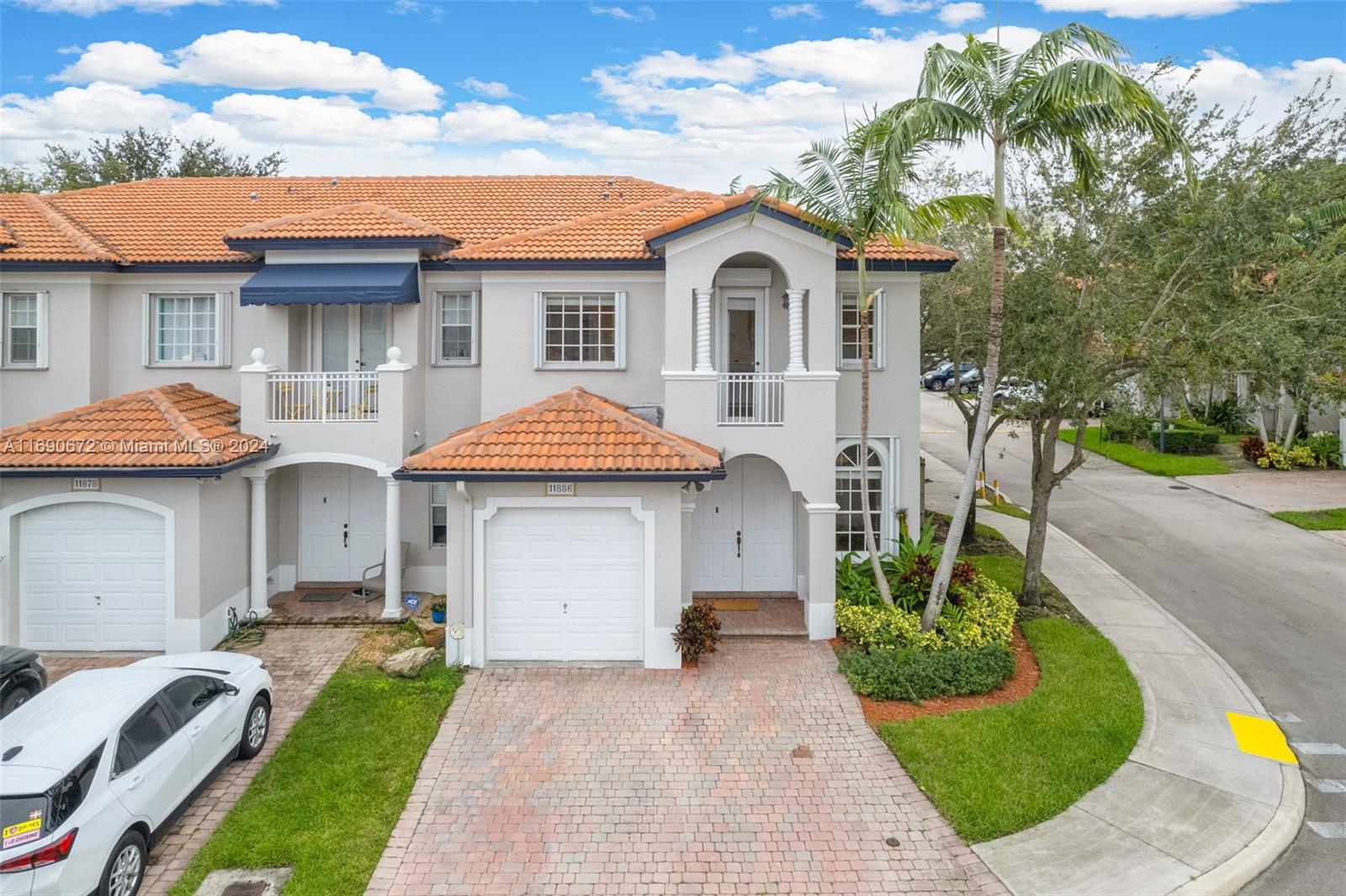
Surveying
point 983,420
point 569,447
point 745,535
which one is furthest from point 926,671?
point 569,447

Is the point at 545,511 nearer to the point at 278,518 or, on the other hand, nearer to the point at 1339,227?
the point at 278,518

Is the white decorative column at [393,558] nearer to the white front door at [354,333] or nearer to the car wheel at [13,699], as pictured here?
the white front door at [354,333]

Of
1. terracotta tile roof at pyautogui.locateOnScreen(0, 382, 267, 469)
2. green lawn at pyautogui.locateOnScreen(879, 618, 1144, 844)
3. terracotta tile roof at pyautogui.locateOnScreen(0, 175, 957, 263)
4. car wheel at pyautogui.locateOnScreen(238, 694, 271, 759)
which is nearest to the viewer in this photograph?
green lawn at pyautogui.locateOnScreen(879, 618, 1144, 844)

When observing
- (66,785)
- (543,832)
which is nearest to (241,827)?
(66,785)

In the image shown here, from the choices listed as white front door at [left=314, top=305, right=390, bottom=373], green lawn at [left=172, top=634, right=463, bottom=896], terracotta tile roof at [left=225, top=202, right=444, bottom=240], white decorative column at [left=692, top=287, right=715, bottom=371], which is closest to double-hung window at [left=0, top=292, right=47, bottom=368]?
terracotta tile roof at [left=225, top=202, right=444, bottom=240]

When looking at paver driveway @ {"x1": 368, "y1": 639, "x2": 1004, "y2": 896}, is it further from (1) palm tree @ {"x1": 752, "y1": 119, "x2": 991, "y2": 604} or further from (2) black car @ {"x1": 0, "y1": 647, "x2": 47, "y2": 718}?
(2) black car @ {"x1": 0, "y1": 647, "x2": 47, "y2": 718}

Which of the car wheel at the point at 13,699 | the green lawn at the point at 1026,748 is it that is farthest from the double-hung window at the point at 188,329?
the green lawn at the point at 1026,748
